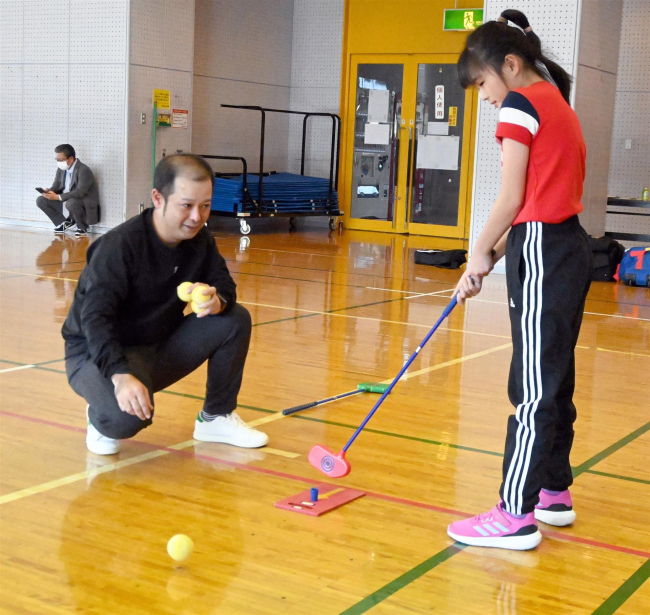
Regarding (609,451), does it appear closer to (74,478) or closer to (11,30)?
(74,478)

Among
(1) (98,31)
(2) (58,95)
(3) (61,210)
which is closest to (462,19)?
(1) (98,31)

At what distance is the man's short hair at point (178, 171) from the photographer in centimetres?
288

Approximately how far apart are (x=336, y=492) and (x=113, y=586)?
865 millimetres

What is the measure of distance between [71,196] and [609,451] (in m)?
8.28

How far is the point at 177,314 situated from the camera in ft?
10.5

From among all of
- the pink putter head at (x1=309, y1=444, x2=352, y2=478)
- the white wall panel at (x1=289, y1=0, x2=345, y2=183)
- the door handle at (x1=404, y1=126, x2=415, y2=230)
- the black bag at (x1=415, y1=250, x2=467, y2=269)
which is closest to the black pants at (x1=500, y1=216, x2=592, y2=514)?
the pink putter head at (x1=309, y1=444, x2=352, y2=478)

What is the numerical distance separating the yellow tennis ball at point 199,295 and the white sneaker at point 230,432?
1.63 ft

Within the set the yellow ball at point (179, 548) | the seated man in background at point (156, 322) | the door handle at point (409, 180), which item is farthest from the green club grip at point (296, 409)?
the door handle at point (409, 180)

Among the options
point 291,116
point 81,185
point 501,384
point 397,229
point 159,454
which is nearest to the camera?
point 159,454

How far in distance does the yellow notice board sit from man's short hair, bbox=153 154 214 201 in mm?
8165

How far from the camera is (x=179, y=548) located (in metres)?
2.24

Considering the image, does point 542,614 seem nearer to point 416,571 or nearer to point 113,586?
point 416,571

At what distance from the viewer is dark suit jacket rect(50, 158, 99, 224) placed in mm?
10438

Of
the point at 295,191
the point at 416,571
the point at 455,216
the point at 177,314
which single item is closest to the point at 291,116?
the point at 295,191
